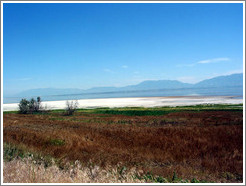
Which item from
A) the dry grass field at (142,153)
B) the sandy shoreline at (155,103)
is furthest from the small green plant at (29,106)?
the dry grass field at (142,153)

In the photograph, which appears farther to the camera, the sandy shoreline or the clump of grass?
the sandy shoreline

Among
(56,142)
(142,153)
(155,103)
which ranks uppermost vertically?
(155,103)

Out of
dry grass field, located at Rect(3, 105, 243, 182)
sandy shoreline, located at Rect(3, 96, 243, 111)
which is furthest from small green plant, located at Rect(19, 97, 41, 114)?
dry grass field, located at Rect(3, 105, 243, 182)

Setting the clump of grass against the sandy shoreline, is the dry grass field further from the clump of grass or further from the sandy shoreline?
the sandy shoreline

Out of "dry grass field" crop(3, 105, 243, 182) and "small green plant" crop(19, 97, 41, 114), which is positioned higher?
"small green plant" crop(19, 97, 41, 114)

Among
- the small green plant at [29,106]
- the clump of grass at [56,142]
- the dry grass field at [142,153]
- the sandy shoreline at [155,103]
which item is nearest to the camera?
the dry grass field at [142,153]

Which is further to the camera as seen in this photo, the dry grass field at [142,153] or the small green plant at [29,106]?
the small green plant at [29,106]

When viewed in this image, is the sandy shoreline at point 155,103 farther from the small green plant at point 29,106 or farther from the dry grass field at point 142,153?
the dry grass field at point 142,153

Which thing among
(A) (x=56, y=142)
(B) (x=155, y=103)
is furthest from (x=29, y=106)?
(B) (x=155, y=103)

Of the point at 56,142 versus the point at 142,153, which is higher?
the point at 56,142

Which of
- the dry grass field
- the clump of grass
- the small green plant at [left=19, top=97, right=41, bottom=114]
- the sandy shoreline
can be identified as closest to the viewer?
the dry grass field

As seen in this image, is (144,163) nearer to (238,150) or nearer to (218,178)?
(218,178)

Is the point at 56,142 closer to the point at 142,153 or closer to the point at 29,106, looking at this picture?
the point at 142,153

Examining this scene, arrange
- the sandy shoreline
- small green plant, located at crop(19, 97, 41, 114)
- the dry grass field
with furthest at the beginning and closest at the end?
1. the sandy shoreline
2. small green plant, located at crop(19, 97, 41, 114)
3. the dry grass field
